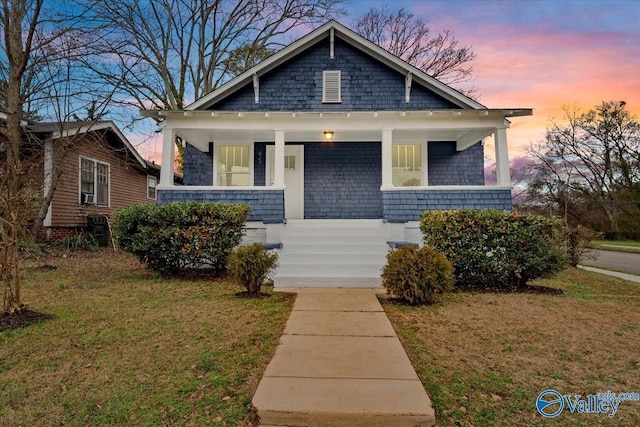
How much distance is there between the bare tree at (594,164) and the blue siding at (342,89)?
2275 cm

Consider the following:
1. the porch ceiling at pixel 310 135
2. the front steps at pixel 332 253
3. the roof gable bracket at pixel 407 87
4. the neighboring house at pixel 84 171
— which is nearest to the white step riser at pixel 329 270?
the front steps at pixel 332 253

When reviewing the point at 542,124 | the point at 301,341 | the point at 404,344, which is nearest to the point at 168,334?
the point at 301,341

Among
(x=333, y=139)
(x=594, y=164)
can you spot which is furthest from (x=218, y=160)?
(x=594, y=164)

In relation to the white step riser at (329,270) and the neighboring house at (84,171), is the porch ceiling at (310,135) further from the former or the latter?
the neighboring house at (84,171)

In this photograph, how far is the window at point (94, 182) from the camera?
1342 centimetres

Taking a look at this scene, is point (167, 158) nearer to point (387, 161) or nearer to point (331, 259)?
point (331, 259)

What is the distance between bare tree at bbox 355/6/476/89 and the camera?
21984 mm

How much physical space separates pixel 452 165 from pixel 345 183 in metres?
3.14

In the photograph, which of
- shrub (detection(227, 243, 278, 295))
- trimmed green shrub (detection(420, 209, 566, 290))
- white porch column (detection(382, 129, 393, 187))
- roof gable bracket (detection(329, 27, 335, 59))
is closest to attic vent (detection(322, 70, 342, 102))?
roof gable bracket (detection(329, 27, 335, 59))

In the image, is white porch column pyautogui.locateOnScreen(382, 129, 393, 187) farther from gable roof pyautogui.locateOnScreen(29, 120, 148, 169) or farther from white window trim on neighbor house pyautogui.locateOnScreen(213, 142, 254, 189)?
gable roof pyautogui.locateOnScreen(29, 120, 148, 169)

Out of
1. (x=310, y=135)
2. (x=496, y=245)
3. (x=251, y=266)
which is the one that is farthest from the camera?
(x=310, y=135)

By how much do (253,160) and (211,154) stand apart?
1231mm

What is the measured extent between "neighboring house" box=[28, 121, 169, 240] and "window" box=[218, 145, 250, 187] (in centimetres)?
462

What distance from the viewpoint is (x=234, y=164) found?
34.3 feet
